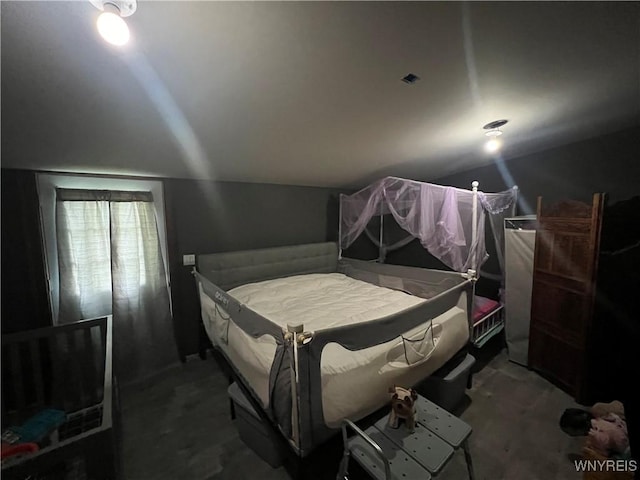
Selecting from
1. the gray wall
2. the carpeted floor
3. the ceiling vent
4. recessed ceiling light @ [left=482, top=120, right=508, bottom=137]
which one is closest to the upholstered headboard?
the gray wall

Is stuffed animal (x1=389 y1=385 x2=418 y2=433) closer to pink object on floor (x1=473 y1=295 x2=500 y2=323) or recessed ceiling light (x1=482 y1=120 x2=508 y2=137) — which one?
pink object on floor (x1=473 y1=295 x2=500 y2=323)

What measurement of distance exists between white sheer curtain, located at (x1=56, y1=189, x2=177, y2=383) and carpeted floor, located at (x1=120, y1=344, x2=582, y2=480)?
35 centimetres

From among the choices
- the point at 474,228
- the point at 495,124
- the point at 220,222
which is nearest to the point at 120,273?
the point at 220,222

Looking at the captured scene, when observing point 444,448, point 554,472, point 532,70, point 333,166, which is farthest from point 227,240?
point 554,472

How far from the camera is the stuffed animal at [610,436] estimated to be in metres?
1.38

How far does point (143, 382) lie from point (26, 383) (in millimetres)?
914

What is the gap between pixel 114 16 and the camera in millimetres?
751

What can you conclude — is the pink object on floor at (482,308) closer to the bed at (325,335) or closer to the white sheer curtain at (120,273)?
the bed at (325,335)

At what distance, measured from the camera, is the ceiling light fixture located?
2076 mm

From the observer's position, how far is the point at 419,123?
1.88 m

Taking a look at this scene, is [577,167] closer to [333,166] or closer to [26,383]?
[333,166]

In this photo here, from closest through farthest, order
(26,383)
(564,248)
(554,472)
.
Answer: (554,472), (26,383), (564,248)

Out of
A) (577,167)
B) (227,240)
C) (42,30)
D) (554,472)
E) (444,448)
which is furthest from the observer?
(227,240)

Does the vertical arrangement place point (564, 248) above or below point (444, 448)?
above
